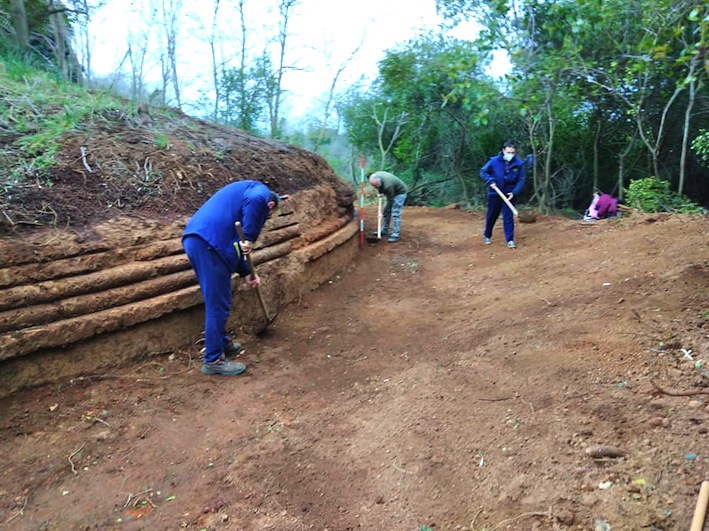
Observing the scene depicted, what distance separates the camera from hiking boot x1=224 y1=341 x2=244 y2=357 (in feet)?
13.8

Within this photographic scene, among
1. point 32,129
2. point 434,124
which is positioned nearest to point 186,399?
point 32,129

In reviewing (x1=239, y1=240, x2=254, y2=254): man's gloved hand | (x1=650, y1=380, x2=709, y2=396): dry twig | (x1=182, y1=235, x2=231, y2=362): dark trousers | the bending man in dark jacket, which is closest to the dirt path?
(x1=650, y1=380, x2=709, y2=396): dry twig

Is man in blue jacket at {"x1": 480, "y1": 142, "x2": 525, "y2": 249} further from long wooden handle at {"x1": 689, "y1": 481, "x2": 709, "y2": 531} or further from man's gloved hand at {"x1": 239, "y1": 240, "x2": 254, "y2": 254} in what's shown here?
long wooden handle at {"x1": 689, "y1": 481, "x2": 709, "y2": 531}

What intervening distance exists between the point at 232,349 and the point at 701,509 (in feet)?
10.6

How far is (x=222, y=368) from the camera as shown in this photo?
3.83 m

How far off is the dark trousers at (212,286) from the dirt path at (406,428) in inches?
11.3

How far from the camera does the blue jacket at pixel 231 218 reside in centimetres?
371

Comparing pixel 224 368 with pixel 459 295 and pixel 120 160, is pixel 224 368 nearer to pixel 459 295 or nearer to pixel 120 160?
pixel 120 160

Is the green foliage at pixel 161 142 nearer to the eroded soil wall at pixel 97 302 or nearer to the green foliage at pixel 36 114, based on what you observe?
the green foliage at pixel 36 114

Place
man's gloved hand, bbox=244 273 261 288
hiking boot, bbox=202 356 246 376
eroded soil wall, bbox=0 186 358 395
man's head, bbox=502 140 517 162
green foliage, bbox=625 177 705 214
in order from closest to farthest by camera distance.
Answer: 1. eroded soil wall, bbox=0 186 358 395
2. hiking boot, bbox=202 356 246 376
3. man's gloved hand, bbox=244 273 261 288
4. man's head, bbox=502 140 517 162
5. green foliage, bbox=625 177 705 214

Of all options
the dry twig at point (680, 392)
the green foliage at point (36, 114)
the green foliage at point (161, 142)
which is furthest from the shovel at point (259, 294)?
the dry twig at point (680, 392)

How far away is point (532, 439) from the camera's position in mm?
2785

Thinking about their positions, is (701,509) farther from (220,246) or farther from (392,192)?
(392,192)

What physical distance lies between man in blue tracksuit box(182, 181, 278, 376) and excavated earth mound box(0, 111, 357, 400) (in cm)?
42
